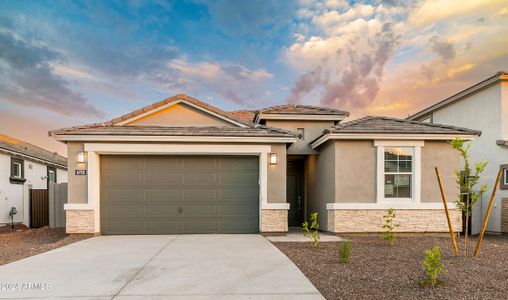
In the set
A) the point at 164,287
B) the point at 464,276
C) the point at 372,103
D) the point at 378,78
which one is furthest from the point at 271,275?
the point at 372,103

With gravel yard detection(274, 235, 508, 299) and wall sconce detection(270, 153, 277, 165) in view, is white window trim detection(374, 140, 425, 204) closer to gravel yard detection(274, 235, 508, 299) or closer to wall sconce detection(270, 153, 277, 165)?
gravel yard detection(274, 235, 508, 299)

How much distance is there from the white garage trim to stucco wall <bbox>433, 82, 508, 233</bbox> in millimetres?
8383

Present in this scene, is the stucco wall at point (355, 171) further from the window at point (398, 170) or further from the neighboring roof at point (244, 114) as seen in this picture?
the neighboring roof at point (244, 114)

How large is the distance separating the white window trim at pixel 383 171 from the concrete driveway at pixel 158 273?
4.09 metres

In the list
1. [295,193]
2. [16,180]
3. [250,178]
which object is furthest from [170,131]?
[16,180]

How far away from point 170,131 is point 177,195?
200cm

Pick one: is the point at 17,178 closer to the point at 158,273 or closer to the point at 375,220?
the point at 158,273

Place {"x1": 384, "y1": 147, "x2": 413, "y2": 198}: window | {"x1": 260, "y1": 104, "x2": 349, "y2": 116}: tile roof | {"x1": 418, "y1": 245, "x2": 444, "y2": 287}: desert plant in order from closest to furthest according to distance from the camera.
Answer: {"x1": 418, "y1": 245, "x2": 444, "y2": 287}: desert plant < {"x1": 384, "y1": 147, "x2": 413, "y2": 198}: window < {"x1": 260, "y1": 104, "x2": 349, "y2": 116}: tile roof

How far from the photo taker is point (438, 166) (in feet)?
29.8

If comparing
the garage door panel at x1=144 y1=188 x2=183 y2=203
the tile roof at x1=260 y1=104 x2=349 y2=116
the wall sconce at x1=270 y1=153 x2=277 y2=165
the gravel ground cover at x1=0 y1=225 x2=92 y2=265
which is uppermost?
the tile roof at x1=260 y1=104 x2=349 y2=116

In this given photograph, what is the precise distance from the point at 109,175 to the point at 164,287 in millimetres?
5923

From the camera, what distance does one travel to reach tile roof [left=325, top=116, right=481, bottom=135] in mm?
8859

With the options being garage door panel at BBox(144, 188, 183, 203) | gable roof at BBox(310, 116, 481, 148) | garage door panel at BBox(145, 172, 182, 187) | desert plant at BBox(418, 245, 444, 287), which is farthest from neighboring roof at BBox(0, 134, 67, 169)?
desert plant at BBox(418, 245, 444, 287)

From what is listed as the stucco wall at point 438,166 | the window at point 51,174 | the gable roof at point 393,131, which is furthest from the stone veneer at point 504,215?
the window at point 51,174
